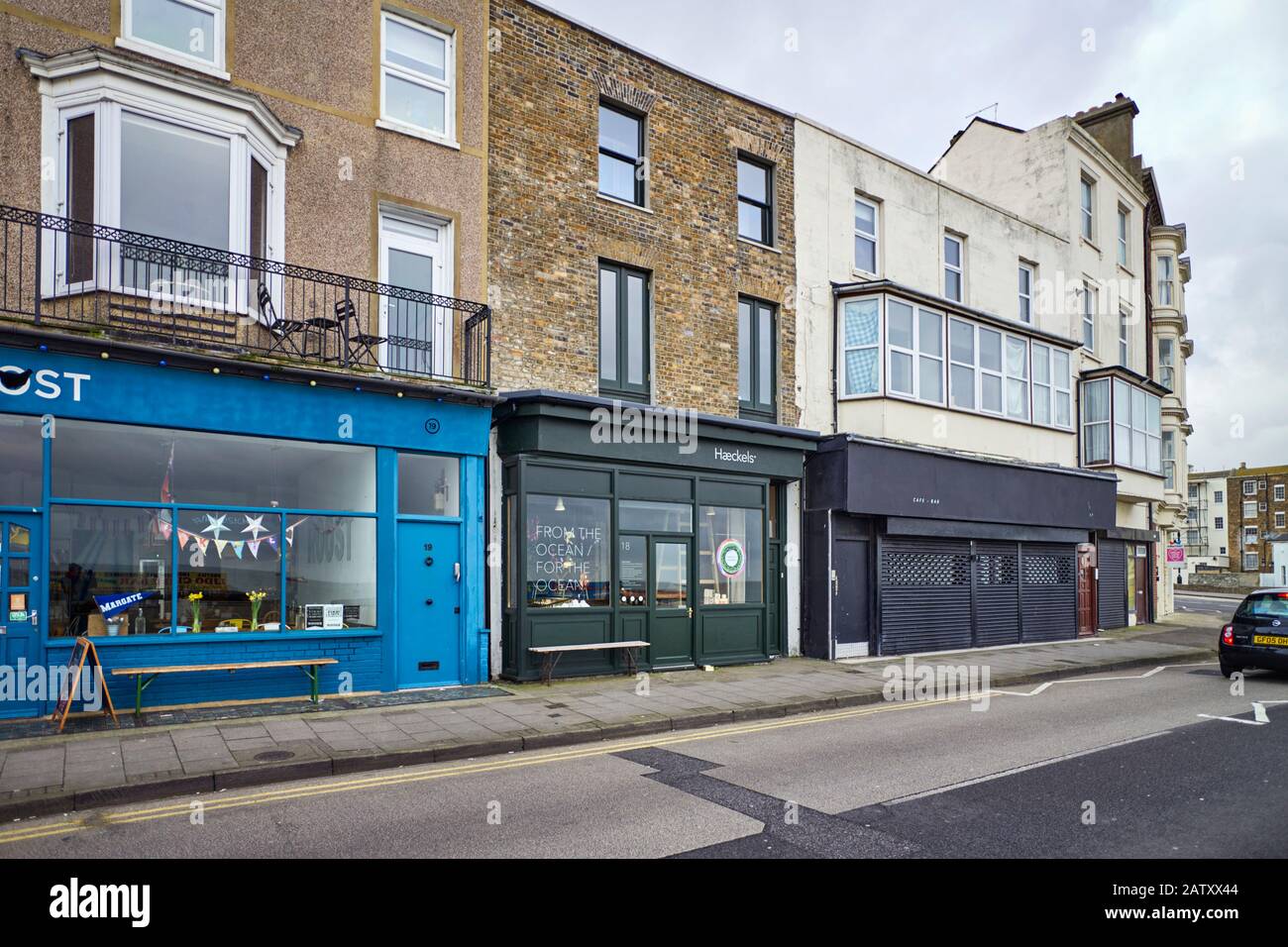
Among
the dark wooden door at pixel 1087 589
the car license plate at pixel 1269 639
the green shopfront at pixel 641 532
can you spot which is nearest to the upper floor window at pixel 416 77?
the green shopfront at pixel 641 532

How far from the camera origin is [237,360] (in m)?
10.3

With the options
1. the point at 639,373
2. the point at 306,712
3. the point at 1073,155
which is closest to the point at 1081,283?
the point at 1073,155

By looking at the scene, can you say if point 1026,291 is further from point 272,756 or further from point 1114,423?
point 272,756

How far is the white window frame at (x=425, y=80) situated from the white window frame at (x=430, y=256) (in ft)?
3.76

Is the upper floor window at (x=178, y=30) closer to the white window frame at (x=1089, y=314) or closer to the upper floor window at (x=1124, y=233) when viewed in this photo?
the white window frame at (x=1089, y=314)

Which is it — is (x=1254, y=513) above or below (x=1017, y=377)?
below

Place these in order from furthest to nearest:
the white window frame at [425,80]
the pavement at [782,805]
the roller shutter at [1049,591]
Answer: the roller shutter at [1049,591] < the white window frame at [425,80] < the pavement at [782,805]

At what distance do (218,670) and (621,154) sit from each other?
33.9 feet

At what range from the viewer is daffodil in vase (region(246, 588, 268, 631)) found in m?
10.8

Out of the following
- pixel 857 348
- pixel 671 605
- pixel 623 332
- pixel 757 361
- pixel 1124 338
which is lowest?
pixel 671 605

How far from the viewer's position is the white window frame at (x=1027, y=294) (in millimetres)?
22641

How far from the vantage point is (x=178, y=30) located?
35.6 feet

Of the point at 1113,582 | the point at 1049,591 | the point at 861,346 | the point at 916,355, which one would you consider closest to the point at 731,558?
the point at 861,346
